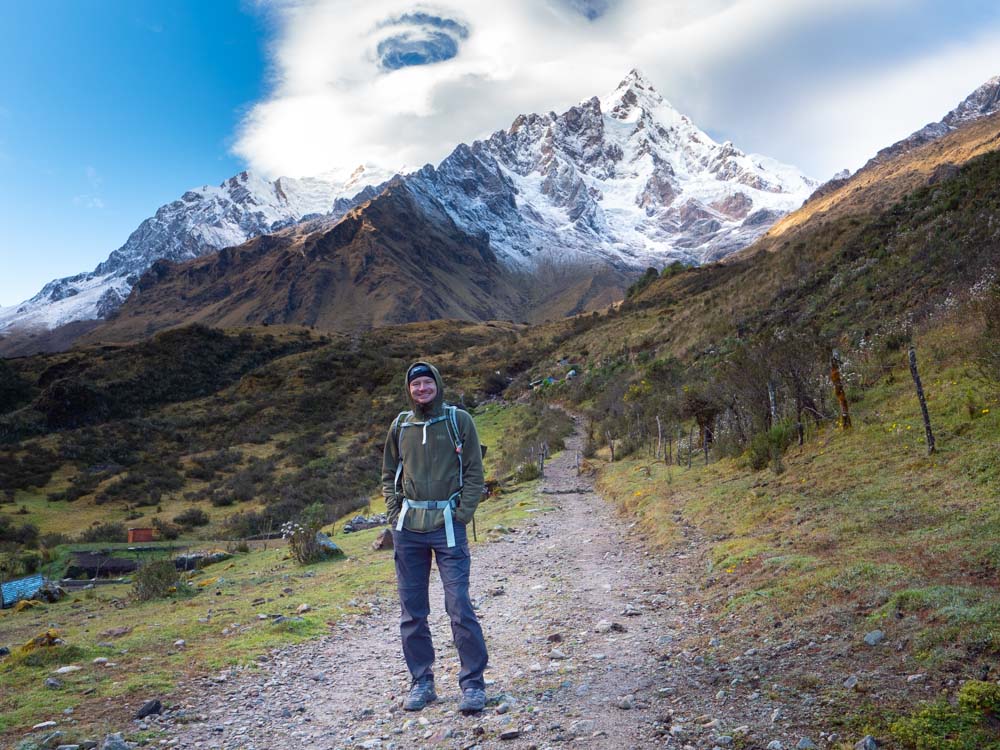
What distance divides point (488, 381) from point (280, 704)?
55.1 meters

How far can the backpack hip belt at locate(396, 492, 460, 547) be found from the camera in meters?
5.04

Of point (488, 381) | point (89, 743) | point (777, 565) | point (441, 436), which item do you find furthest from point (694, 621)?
point (488, 381)

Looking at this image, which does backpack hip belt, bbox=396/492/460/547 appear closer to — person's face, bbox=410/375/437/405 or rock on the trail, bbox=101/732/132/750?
person's face, bbox=410/375/437/405

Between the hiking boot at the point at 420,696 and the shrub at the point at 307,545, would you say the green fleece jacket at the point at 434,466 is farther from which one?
the shrub at the point at 307,545

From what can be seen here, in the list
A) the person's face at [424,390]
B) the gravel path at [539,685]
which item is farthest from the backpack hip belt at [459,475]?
the gravel path at [539,685]

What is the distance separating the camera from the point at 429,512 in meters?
5.08

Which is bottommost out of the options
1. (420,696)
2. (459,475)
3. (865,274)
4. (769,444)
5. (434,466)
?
(420,696)

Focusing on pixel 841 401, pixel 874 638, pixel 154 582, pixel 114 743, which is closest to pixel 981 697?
pixel 874 638

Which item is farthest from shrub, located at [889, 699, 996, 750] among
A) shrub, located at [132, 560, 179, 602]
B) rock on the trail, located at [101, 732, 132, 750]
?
shrub, located at [132, 560, 179, 602]

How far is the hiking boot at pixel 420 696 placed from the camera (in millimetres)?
4934

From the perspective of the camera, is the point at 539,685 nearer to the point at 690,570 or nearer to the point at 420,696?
the point at 420,696

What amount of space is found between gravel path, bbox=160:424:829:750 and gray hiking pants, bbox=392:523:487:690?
41cm

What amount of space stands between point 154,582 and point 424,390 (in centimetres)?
876

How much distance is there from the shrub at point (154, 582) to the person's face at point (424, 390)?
8.60 m
